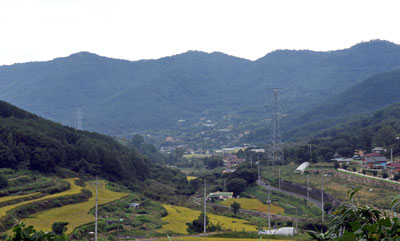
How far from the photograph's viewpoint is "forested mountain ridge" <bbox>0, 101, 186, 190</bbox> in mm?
33000

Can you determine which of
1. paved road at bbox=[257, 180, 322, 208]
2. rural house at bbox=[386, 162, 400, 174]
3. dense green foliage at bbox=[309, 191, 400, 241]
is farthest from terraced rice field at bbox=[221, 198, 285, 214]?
dense green foliage at bbox=[309, 191, 400, 241]

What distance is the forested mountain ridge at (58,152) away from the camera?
108 feet

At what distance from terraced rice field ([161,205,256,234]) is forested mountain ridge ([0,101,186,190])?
373 inches

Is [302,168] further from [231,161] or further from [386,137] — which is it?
[231,161]

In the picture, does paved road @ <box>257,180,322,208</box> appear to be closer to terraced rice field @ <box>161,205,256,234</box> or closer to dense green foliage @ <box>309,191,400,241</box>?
terraced rice field @ <box>161,205,256,234</box>

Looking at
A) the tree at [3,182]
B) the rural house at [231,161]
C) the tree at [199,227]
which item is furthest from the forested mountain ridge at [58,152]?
the rural house at [231,161]

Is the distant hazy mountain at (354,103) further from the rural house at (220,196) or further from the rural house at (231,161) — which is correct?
the rural house at (220,196)

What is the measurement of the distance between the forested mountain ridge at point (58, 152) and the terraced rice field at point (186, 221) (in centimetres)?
947

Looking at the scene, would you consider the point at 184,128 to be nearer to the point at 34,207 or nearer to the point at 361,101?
the point at 361,101

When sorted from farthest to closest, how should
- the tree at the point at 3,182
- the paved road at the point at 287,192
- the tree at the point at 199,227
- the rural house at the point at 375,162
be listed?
the rural house at the point at 375,162 → the paved road at the point at 287,192 → the tree at the point at 3,182 → the tree at the point at 199,227

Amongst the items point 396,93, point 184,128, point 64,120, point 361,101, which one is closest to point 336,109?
point 361,101

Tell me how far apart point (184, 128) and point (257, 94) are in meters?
46.0

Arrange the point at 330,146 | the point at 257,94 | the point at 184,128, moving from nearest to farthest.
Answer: the point at 330,146 < the point at 184,128 < the point at 257,94

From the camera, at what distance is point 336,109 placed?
116 meters
